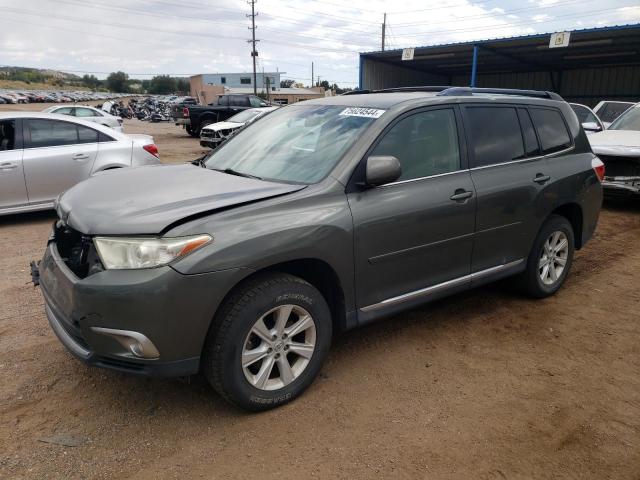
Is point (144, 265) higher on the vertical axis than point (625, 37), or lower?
lower

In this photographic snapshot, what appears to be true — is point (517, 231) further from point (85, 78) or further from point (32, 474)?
point (85, 78)

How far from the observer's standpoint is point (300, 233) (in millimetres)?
2902

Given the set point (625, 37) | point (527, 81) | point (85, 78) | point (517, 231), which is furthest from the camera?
point (85, 78)

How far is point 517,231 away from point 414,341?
49.0 inches

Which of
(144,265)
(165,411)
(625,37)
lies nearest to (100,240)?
(144,265)

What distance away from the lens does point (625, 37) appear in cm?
1814

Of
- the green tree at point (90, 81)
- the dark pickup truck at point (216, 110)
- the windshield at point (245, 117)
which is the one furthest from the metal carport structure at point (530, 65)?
the green tree at point (90, 81)

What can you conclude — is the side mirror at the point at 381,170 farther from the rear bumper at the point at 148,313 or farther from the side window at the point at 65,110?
the side window at the point at 65,110

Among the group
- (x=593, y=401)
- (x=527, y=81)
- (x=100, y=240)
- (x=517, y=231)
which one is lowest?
(x=593, y=401)

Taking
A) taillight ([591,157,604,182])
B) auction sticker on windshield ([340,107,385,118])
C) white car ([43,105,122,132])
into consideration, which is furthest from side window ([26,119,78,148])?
white car ([43,105,122,132])

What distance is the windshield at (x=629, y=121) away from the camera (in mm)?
9352

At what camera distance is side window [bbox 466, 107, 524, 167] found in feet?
12.8

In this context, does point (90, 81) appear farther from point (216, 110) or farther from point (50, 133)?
point (50, 133)

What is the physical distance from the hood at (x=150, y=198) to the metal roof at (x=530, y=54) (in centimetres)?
1765
